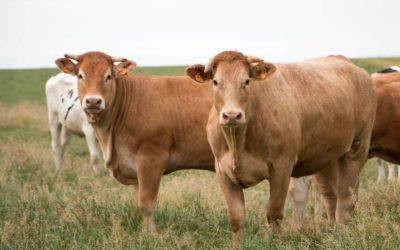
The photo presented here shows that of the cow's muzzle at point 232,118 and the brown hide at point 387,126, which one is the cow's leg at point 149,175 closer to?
the cow's muzzle at point 232,118

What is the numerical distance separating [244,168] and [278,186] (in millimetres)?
330

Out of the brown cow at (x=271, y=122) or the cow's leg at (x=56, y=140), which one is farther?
the cow's leg at (x=56, y=140)

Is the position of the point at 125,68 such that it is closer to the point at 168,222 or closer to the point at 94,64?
the point at 94,64

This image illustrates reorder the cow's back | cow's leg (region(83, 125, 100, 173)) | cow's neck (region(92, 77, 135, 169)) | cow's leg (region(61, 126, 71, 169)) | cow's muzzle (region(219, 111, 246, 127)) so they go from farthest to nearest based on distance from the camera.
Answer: cow's leg (region(61, 126, 71, 169))
cow's leg (region(83, 125, 100, 173))
cow's neck (region(92, 77, 135, 169))
the cow's back
cow's muzzle (region(219, 111, 246, 127))

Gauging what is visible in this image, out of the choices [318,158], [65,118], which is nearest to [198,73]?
[318,158]

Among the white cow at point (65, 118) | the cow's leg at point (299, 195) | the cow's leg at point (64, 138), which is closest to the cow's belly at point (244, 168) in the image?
the cow's leg at point (299, 195)

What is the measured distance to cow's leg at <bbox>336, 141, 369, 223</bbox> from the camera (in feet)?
25.1

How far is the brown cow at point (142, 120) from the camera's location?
783 cm

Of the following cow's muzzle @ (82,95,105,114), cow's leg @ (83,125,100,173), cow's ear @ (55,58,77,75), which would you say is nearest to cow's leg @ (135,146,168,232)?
cow's muzzle @ (82,95,105,114)

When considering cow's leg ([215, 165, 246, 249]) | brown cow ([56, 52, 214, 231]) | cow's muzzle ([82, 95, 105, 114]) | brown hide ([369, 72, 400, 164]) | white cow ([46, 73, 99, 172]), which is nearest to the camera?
cow's leg ([215, 165, 246, 249])

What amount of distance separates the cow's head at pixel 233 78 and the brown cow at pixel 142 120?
6.24 ft

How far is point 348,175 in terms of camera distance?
7.86 metres

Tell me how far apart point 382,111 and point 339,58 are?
135cm

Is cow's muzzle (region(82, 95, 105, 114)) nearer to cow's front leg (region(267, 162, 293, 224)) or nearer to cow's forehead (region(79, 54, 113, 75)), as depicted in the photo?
cow's forehead (region(79, 54, 113, 75))
